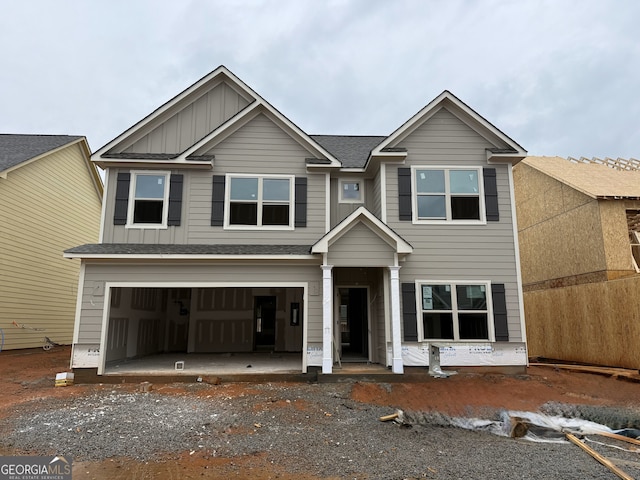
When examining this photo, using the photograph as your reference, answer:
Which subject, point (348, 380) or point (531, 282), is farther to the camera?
point (531, 282)

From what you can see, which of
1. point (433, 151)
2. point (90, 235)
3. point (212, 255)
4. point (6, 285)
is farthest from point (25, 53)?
point (433, 151)

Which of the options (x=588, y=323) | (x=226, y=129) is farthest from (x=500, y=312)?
(x=226, y=129)

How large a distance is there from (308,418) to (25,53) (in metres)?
→ 28.9

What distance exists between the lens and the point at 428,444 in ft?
18.1

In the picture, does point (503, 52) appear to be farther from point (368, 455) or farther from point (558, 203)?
point (368, 455)

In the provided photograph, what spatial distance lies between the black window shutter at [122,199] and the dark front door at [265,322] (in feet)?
18.2

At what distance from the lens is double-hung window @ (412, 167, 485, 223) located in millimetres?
11055

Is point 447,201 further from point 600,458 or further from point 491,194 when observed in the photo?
point 600,458

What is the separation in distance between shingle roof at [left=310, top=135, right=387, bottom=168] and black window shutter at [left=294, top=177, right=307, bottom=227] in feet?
5.00

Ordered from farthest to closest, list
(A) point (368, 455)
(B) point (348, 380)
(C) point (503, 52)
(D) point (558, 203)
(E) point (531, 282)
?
(C) point (503, 52) < (E) point (531, 282) < (D) point (558, 203) < (B) point (348, 380) < (A) point (368, 455)

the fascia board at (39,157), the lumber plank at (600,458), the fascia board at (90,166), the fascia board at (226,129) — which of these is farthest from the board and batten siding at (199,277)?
the fascia board at (90,166)

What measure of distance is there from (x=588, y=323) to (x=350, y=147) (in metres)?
9.54

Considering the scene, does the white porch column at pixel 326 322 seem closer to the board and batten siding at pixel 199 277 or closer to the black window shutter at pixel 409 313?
the board and batten siding at pixel 199 277

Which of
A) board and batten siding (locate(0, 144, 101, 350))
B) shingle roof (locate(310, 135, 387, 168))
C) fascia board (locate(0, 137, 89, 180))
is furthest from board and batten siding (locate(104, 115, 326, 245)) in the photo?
board and batten siding (locate(0, 144, 101, 350))
